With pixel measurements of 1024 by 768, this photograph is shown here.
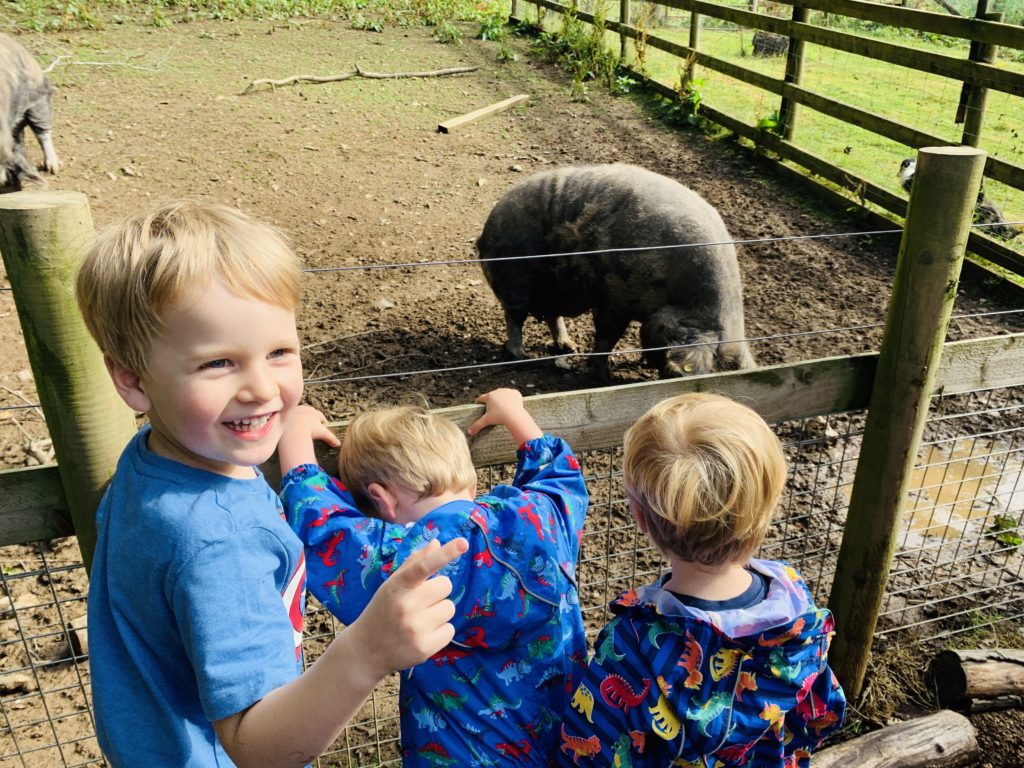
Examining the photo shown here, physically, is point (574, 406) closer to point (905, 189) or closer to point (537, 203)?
point (537, 203)

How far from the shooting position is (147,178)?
8.27 metres

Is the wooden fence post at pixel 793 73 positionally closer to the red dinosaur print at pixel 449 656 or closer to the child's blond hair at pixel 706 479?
the child's blond hair at pixel 706 479

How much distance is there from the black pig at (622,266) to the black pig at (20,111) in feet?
17.0

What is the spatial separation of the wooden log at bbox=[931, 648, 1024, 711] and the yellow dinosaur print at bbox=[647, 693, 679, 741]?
1.87m

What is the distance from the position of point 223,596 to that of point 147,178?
8109 mm

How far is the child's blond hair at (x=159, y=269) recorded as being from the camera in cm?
121

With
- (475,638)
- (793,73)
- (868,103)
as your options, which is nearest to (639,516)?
(475,638)

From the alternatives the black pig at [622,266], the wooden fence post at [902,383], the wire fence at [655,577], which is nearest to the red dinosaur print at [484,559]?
the wire fence at [655,577]

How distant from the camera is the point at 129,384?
1297 mm

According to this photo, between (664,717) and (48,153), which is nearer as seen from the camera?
(664,717)

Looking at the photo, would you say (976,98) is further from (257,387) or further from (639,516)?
(257,387)

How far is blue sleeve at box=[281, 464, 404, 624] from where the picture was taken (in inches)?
65.7

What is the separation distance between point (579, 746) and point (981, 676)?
196 cm

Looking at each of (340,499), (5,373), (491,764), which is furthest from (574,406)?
(5,373)
